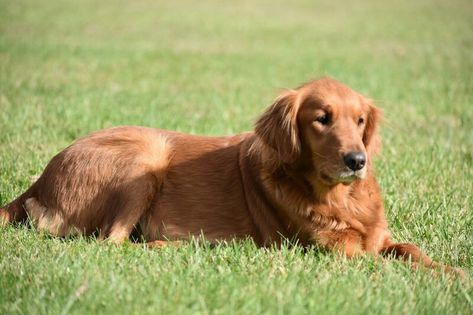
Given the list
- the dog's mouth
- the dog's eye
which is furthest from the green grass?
the dog's eye

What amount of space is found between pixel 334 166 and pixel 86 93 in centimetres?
659

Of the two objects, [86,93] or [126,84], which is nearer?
[86,93]

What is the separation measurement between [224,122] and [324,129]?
4213 mm

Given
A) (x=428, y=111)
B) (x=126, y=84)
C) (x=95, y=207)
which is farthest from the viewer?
(x=126, y=84)

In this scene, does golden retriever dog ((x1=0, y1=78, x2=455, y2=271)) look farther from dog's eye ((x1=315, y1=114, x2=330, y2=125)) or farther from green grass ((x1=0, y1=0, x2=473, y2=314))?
green grass ((x1=0, y1=0, x2=473, y2=314))

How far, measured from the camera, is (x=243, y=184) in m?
4.51

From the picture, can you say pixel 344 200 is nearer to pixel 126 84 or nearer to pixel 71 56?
pixel 126 84

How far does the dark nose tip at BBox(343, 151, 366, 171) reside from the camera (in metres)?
3.88

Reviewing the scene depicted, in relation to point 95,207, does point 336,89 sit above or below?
above

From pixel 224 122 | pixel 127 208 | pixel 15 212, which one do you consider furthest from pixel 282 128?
pixel 224 122

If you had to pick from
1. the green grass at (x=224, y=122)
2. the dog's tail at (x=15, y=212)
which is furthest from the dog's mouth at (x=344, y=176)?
the dog's tail at (x=15, y=212)

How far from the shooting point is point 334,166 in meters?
3.98

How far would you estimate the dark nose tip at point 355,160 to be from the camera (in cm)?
388

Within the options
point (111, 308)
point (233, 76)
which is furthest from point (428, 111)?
point (111, 308)
